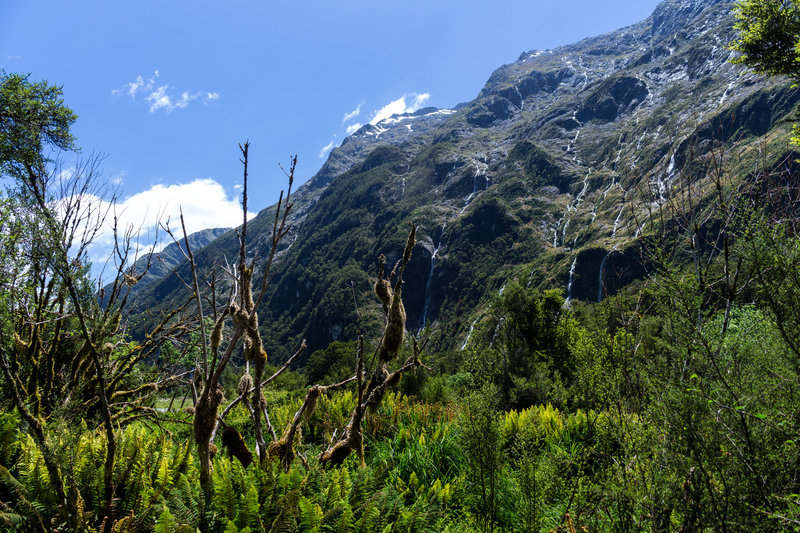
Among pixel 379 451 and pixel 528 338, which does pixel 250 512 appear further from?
pixel 528 338

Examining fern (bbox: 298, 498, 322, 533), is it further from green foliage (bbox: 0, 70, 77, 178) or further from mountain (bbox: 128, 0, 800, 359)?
mountain (bbox: 128, 0, 800, 359)

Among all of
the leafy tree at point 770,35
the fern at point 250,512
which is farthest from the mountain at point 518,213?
the fern at point 250,512

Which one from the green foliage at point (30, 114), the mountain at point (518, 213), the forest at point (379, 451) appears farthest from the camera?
the mountain at point (518, 213)

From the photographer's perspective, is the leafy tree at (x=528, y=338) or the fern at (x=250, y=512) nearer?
the fern at (x=250, y=512)

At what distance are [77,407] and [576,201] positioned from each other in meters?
159

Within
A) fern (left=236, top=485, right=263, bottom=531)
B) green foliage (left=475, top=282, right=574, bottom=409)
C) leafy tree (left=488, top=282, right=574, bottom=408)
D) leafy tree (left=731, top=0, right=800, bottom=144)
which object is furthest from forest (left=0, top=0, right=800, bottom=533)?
leafy tree (left=731, top=0, right=800, bottom=144)

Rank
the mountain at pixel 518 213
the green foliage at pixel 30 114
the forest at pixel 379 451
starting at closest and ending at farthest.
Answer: the forest at pixel 379 451
the green foliage at pixel 30 114
the mountain at pixel 518 213

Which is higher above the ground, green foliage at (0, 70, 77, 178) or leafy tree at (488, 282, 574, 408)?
green foliage at (0, 70, 77, 178)

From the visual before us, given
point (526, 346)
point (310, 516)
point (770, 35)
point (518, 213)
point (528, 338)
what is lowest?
point (526, 346)

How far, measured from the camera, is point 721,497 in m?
2.12

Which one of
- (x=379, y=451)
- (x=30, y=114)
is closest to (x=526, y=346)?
(x=379, y=451)

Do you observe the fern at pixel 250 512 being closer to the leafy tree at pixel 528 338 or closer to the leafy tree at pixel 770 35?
the leafy tree at pixel 528 338

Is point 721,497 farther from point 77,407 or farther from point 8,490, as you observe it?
point 77,407

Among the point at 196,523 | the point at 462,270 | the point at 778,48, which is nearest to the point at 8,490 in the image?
the point at 196,523
